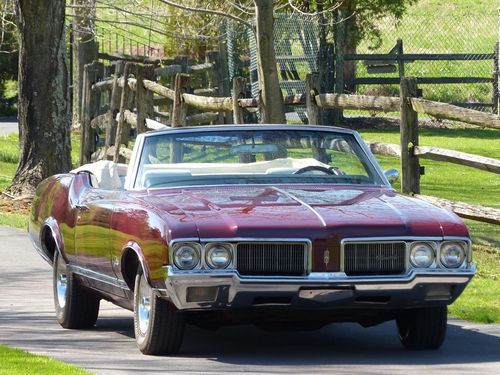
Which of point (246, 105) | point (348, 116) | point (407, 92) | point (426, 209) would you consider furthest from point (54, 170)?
point (348, 116)

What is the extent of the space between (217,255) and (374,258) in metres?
0.88

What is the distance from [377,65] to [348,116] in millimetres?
1904

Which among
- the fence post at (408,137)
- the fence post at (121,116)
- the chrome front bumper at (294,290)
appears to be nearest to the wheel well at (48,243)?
the chrome front bumper at (294,290)

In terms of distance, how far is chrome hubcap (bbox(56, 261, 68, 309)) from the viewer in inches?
371

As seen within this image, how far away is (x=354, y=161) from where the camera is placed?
9.23 metres

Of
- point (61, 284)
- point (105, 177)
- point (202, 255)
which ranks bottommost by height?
point (61, 284)

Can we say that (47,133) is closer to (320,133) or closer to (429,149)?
(429,149)

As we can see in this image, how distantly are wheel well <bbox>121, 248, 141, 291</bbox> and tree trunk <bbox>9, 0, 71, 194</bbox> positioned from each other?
397 inches

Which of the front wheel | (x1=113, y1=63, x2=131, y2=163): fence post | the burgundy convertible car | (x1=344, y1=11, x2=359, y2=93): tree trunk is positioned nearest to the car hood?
the burgundy convertible car

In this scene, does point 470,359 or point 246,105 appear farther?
point 246,105

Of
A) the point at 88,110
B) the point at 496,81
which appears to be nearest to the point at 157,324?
the point at 88,110

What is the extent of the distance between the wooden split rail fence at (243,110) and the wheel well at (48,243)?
13.0ft

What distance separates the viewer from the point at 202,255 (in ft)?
24.5

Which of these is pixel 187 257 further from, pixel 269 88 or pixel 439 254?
pixel 269 88
